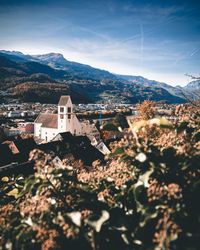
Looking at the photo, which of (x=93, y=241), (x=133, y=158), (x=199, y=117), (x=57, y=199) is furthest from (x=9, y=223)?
(x=199, y=117)

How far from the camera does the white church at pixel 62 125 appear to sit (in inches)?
3034

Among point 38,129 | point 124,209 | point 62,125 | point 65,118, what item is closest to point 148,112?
point 124,209

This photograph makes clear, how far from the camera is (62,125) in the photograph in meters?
78.2

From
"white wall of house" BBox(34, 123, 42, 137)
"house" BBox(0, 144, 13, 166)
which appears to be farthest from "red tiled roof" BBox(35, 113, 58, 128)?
"house" BBox(0, 144, 13, 166)

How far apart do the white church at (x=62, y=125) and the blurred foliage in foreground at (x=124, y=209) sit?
67.8 m

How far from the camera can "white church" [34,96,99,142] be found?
3034 inches

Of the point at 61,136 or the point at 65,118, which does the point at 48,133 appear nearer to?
the point at 65,118

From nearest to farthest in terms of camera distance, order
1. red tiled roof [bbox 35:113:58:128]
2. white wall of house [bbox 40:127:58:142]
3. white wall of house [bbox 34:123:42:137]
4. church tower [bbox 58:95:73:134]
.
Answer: church tower [bbox 58:95:73:134] < white wall of house [bbox 40:127:58:142] < red tiled roof [bbox 35:113:58:128] < white wall of house [bbox 34:123:42:137]

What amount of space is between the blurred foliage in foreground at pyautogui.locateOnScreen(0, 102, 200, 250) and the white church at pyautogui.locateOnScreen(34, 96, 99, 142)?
67804 millimetres

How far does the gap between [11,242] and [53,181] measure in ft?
1.95

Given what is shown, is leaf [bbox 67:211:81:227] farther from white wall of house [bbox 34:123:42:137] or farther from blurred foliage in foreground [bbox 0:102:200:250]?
white wall of house [bbox 34:123:42:137]

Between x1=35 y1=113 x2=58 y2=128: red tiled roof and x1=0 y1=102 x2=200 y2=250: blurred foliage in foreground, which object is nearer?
x1=0 y1=102 x2=200 y2=250: blurred foliage in foreground

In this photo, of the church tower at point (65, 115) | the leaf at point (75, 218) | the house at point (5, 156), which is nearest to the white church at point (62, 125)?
the church tower at point (65, 115)

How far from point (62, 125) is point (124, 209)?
250ft
